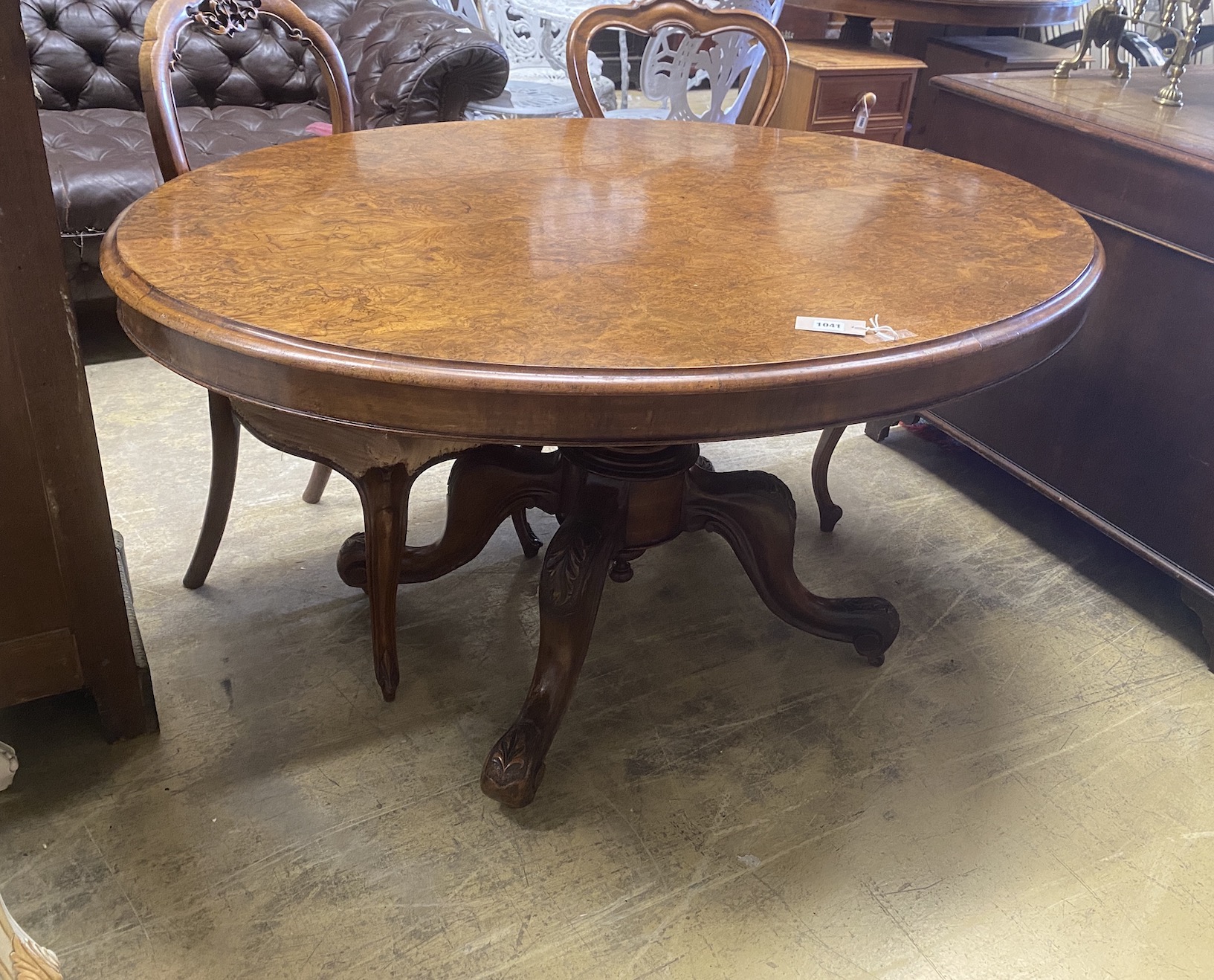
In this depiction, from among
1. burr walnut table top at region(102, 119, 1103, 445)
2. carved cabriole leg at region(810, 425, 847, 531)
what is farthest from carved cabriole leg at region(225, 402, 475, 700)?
carved cabriole leg at region(810, 425, 847, 531)

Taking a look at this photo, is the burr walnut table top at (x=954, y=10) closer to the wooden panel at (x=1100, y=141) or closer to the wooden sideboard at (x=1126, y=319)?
the wooden panel at (x=1100, y=141)

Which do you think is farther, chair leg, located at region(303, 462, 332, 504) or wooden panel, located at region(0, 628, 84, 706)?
chair leg, located at region(303, 462, 332, 504)

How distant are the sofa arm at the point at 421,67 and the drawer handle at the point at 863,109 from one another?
1.30m

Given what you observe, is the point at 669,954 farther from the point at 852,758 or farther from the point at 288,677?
the point at 288,677

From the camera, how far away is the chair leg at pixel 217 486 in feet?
5.09

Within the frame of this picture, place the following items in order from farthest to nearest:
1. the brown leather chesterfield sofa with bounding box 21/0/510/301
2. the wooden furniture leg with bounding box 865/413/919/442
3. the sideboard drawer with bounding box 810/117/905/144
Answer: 1. the sideboard drawer with bounding box 810/117/905/144
2. the brown leather chesterfield sofa with bounding box 21/0/510/301
3. the wooden furniture leg with bounding box 865/413/919/442

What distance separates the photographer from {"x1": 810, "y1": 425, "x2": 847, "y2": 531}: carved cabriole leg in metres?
1.90

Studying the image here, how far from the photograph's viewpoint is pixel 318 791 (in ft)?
4.48

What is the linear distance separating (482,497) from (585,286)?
60 centimetres

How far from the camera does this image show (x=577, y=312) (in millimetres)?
1001

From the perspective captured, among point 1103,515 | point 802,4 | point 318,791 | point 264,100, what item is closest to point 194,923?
point 318,791

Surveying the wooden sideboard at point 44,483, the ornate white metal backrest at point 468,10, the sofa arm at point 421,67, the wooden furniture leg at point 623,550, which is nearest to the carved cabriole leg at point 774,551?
the wooden furniture leg at point 623,550

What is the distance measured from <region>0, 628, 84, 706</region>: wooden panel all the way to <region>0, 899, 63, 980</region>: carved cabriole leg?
0.43 m

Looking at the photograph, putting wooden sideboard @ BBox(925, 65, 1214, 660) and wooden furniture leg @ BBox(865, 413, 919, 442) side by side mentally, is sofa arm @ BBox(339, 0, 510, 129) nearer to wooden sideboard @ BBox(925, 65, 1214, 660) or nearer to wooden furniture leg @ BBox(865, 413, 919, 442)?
wooden sideboard @ BBox(925, 65, 1214, 660)
